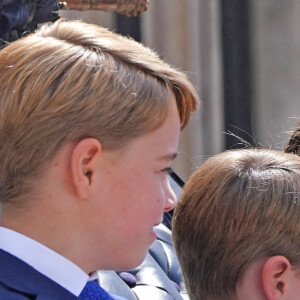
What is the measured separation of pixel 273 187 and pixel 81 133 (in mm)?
431

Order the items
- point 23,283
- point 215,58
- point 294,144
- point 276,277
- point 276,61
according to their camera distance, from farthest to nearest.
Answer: point 276,61, point 215,58, point 294,144, point 276,277, point 23,283

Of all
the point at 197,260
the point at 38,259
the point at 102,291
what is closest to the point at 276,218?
the point at 197,260

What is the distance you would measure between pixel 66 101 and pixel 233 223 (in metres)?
0.43

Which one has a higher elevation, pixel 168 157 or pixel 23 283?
pixel 168 157

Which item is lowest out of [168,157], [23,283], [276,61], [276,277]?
[276,61]

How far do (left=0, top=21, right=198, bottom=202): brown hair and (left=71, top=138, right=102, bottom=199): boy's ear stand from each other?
0.01 m

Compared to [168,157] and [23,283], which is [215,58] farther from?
[23,283]

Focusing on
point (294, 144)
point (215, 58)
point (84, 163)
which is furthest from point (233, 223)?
point (215, 58)

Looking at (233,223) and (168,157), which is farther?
(233,223)

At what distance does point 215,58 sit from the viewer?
16.8ft

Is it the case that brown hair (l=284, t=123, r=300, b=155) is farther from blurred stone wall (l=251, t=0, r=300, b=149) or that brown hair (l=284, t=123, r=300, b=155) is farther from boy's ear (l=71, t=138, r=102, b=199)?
blurred stone wall (l=251, t=0, r=300, b=149)

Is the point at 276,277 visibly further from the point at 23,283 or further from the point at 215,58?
the point at 215,58

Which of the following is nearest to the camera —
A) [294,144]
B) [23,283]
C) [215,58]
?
[23,283]

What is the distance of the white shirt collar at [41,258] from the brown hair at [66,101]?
63mm
